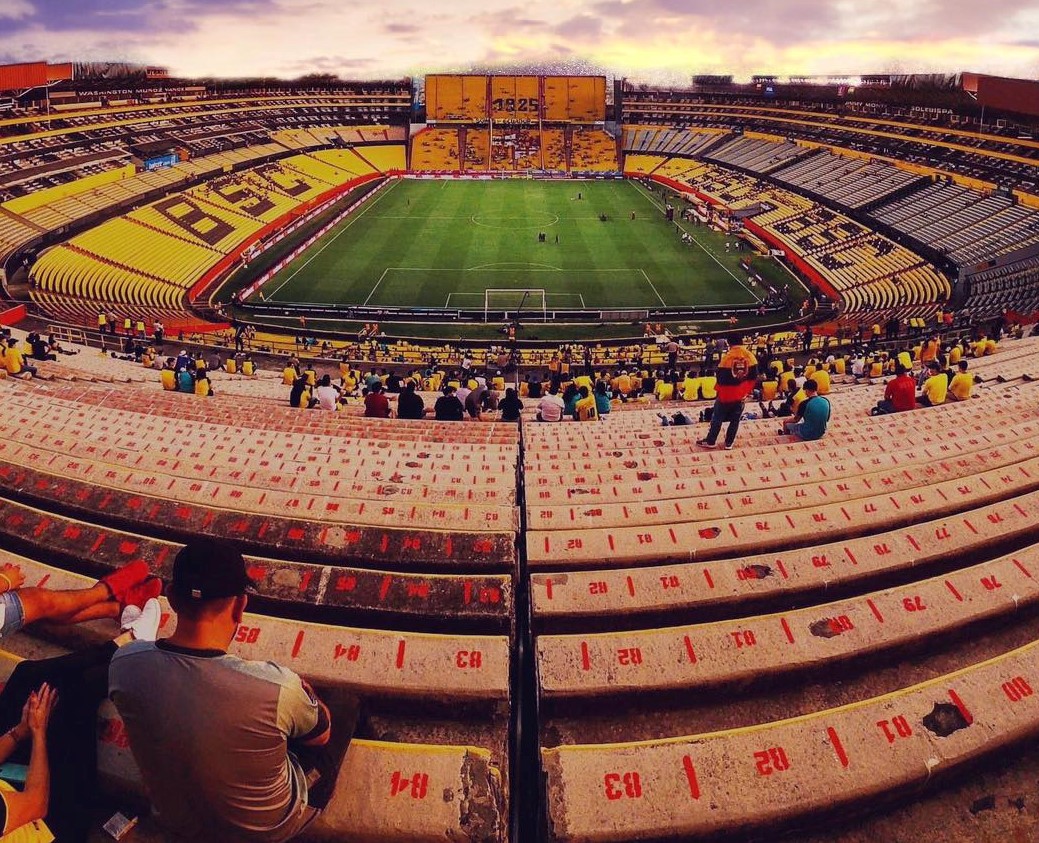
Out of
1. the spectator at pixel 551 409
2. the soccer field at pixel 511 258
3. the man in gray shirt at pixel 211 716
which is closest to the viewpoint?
the man in gray shirt at pixel 211 716

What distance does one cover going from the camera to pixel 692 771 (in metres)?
3.34

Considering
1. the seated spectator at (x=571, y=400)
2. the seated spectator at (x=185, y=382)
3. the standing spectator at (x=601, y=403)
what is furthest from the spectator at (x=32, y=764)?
Answer: the seated spectator at (x=185, y=382)

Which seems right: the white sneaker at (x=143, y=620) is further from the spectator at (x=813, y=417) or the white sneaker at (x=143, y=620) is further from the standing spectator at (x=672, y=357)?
the standing spectator at (x=672, y=357)

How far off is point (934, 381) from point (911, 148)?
5436 cm

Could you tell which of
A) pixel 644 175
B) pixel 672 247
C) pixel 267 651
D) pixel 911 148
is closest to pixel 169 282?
pixel 672 247

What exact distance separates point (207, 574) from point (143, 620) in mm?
1600

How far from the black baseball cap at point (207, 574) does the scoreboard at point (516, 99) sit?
9090 cm

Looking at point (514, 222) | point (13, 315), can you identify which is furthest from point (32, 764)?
point (514, 222)

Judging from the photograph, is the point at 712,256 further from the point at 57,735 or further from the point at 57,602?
the point at 57,735

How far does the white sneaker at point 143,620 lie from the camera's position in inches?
159

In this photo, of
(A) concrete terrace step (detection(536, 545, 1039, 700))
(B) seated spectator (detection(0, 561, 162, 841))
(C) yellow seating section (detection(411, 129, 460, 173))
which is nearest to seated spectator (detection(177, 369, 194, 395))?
(B) seated spectator (detection(0, 561, 162, 841))

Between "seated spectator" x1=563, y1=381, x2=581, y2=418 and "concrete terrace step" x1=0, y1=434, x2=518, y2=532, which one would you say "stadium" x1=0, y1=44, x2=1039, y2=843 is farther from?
"seated spectator" x1=563, y1=381, x2=581, y2=418

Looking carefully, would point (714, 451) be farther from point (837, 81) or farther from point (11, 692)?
point (837, 81)

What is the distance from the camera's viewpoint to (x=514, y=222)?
5241cm
